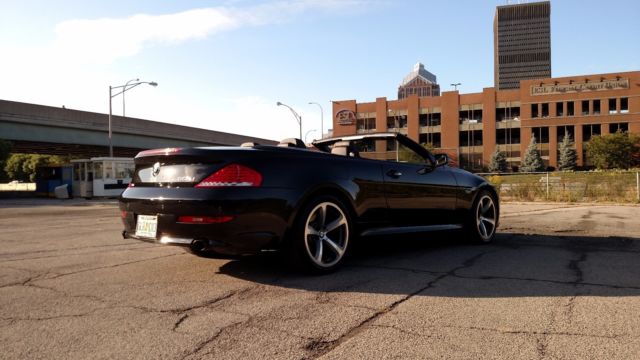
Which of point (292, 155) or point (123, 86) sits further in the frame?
point (123, 86)

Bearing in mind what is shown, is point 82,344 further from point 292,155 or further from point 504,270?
point 504,270

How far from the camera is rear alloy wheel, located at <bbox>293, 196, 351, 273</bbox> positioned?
4414 mm

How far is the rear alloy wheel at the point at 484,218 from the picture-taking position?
6.67 metres

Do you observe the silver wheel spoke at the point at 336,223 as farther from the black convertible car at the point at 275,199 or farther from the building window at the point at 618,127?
the building window at the point at 618,127

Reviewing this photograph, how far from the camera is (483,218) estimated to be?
686 cm

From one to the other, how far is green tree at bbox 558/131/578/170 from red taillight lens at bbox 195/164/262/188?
236 ft

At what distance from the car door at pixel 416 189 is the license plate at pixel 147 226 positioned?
244 cm

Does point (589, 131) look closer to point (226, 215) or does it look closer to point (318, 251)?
point (318, 251)

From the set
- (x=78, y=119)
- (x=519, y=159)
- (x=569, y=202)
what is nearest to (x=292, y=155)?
(x=569, y=202)

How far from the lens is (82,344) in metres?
2.75

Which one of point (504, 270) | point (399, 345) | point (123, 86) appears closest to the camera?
point (399, 345)

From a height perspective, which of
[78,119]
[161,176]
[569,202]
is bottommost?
[569,202]

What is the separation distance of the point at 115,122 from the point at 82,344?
147 feet

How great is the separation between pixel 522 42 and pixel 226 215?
641 ft
